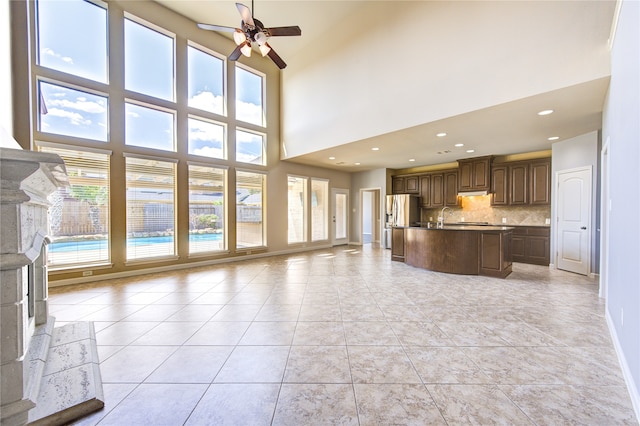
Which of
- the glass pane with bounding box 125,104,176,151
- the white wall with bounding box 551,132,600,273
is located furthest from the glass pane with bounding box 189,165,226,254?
the white wall with bounding box 551,132,600,273

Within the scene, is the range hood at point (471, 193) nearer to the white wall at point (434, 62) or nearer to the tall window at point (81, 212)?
the white wall at point (434, 62)

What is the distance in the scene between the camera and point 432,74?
4.11m

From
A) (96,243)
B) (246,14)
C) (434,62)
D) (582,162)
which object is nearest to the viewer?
(246,14)

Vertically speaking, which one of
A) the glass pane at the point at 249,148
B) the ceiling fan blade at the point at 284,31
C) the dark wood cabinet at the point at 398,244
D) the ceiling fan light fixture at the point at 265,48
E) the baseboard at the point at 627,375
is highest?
the ceiling fan blade at the point at 284,31

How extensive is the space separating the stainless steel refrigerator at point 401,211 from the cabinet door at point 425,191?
0.17 m

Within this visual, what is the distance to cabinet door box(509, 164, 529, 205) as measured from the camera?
20.1 ft

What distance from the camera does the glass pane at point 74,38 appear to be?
4105 mm

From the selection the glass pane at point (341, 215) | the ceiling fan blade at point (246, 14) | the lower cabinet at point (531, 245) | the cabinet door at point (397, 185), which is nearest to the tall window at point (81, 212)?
the ceiling fan blade at point (246, 14)

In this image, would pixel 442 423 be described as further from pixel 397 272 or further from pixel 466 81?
pixel 466 81

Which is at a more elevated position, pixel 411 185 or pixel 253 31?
pixel 253 31

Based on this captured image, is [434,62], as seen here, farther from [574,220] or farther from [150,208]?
[150,208]

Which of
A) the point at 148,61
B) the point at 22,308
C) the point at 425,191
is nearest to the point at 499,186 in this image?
the point at 425,191

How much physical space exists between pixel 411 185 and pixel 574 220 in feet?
13.8

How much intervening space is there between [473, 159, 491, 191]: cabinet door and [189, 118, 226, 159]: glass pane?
21.9ft
